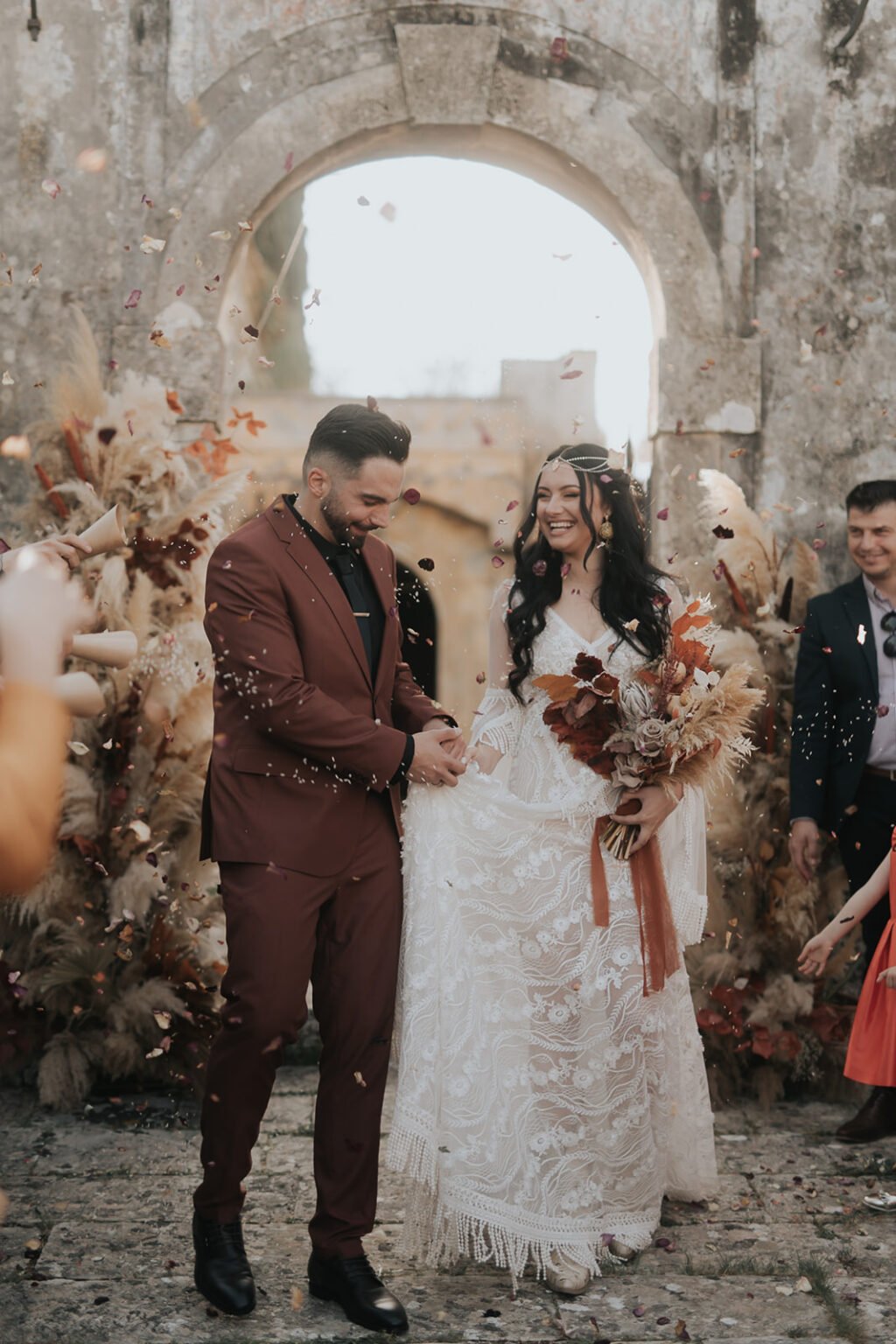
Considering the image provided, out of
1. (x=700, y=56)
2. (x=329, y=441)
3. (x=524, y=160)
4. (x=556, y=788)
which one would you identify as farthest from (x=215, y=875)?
(x=700, y=56)

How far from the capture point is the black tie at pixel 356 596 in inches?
158

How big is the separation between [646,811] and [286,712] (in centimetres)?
112

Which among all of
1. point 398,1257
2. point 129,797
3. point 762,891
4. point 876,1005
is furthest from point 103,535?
point 762,891

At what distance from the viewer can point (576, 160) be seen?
6.55 metres

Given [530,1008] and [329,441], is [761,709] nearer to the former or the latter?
[530,1008]

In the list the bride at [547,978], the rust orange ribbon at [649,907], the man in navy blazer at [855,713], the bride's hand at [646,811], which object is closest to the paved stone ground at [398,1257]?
the bride at [547,978]

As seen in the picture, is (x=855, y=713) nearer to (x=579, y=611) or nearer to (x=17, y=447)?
(x=579, y=611)

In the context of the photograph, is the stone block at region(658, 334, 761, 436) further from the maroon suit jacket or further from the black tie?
the maroon suit jacket

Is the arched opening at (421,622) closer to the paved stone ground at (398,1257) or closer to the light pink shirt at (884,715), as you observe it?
the light pink shirt at (884,715)

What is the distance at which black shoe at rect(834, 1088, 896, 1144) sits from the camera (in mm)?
5336

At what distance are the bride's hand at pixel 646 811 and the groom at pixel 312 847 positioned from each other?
556 mm

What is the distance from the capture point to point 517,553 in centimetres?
464

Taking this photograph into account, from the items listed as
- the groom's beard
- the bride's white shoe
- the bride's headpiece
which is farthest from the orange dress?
the groom's beard

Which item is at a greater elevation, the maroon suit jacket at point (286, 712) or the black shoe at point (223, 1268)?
the maroon suit jacket at point (286, 712)
